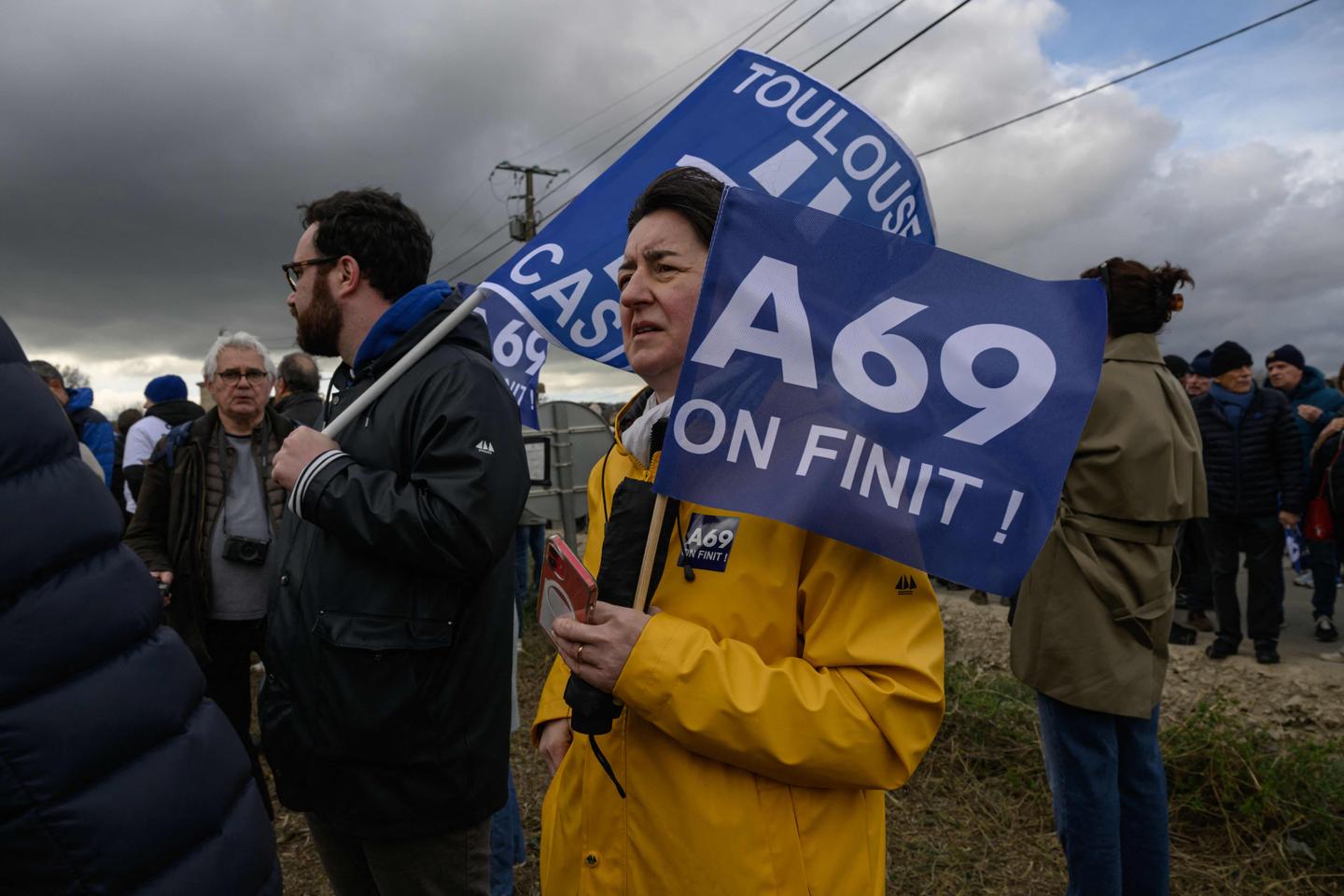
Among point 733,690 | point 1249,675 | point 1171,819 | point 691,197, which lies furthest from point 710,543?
point 1249,675

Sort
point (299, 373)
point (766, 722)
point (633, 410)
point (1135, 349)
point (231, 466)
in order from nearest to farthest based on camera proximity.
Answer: point (766, 722) < point (633, 410) < point (1135, 349) < point (231, 466) < point (299, 373)

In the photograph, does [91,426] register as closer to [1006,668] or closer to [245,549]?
[245,549]

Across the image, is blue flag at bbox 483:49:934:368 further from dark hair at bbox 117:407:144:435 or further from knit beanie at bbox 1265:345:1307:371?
dark hair at bbox 117:407:144:435

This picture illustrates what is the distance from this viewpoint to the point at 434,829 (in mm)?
1840

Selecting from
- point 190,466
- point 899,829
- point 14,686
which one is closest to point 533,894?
point 899,829

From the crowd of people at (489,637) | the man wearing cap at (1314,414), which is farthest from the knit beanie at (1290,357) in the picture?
the crowd of people at (489,637)

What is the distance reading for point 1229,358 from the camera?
611 centimetres

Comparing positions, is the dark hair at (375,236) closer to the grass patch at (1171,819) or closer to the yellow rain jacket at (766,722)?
the yellow rain jacket at (766,722)

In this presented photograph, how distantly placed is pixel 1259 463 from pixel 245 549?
6.36m

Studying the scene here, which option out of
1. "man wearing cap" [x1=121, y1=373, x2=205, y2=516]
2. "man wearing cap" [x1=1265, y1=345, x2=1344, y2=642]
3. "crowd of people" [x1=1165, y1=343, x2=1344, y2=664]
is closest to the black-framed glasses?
"man wearing cap" [x1=121, y1=373, x2=205, y2=516]

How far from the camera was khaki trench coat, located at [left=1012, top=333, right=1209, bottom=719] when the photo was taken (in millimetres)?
2494

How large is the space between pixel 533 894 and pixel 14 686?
2.55 metres

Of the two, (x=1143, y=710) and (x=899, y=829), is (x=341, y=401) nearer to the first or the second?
(x=1143, y=710)

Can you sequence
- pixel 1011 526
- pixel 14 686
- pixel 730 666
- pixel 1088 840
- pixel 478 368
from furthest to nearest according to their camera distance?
pixel 1088 840 → pixel 478 368 → pixel 1011 526 → pixel 730 666 → pixel 14 686
